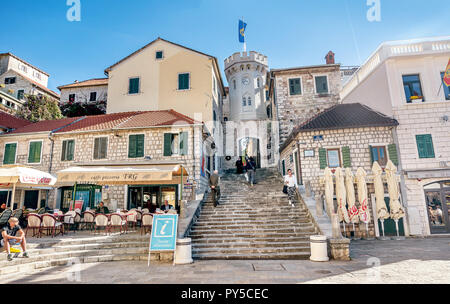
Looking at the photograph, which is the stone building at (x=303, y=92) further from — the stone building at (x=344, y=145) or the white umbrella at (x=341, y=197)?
the white umbrella at (x=341, y=197)

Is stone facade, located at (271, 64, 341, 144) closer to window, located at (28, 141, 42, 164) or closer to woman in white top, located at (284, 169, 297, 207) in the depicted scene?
woman in white top, located at (284, 169, 297, 207)

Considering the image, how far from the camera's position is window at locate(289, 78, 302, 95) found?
19.6 meters

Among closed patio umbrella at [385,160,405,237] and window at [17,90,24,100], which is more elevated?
window at [17,90,24,100]

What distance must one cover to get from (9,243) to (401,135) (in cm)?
1716

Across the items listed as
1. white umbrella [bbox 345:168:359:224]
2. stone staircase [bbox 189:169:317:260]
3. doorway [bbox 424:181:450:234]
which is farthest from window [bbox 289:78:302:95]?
doorway [bbox 424:181:450:234]

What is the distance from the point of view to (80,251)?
807 centimetres

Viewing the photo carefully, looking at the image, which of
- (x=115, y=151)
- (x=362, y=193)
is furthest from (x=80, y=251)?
(x=362, y=193)

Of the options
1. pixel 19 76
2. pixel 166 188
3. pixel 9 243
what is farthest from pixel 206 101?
pixel 19 76

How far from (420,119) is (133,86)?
19225 mm

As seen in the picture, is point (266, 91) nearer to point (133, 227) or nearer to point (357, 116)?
point (357, 116)

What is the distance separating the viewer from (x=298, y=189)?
12.8 m

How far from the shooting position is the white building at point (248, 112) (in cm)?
2348

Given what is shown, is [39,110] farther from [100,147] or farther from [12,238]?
[12,238]

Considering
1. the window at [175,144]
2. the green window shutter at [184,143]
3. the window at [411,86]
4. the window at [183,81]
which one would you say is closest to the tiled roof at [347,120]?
the window at [411,86]
